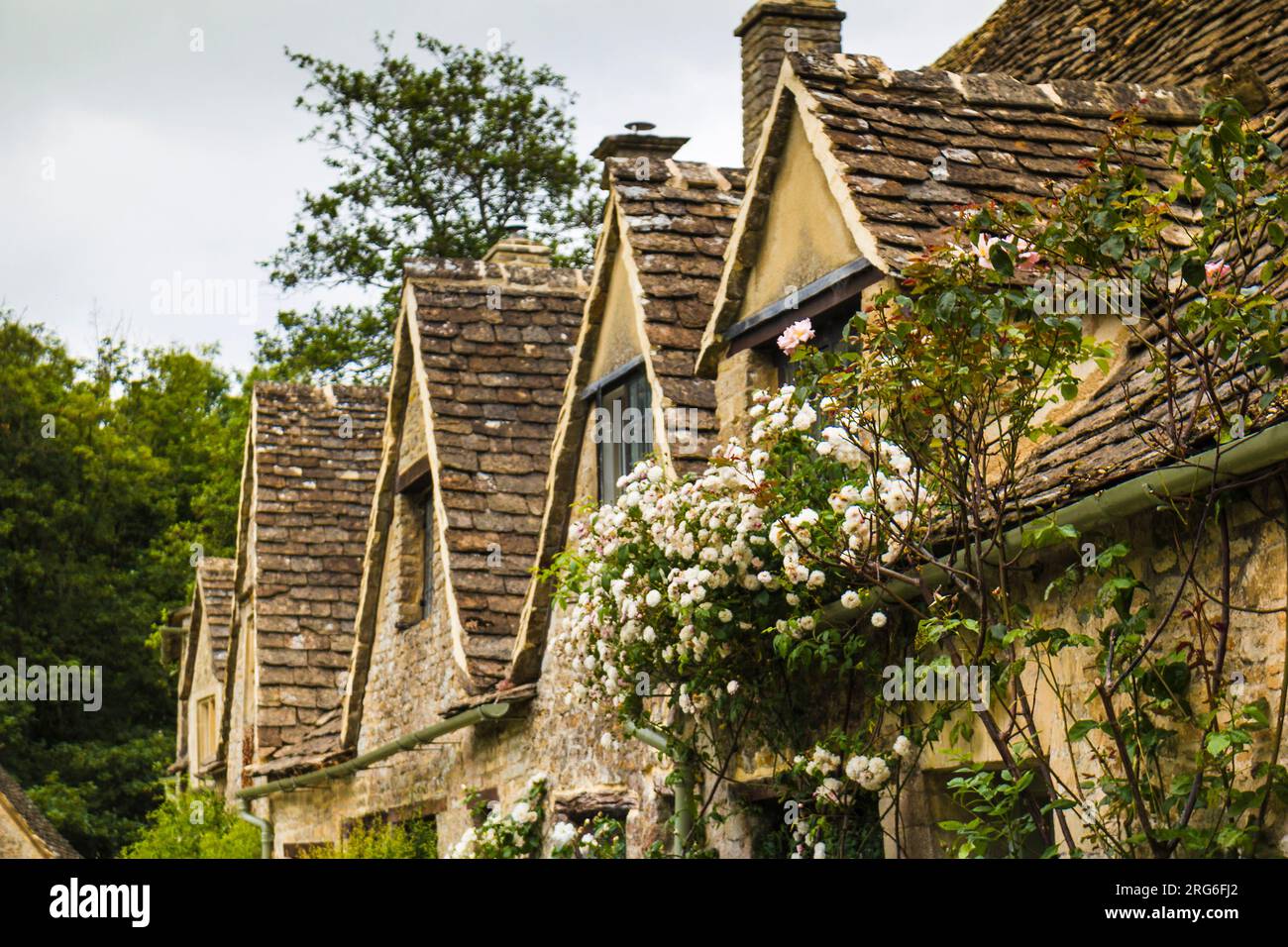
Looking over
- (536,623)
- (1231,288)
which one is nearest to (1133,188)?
(1231,288)

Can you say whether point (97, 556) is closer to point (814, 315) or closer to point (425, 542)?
point (425, 542)

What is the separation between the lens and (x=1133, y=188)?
6090 mm

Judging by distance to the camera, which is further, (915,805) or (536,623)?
(536,623)

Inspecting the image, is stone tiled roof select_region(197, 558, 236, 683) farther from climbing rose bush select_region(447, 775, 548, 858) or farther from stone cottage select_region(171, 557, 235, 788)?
climbing rose bush select_region(447, 775, 548, 858)

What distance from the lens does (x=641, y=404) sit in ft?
35.0

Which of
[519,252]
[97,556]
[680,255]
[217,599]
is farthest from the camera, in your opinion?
[97,556]

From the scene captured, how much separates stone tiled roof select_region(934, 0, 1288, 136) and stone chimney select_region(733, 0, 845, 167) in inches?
39.1

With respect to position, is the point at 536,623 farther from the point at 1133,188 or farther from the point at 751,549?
the point at 1133,188

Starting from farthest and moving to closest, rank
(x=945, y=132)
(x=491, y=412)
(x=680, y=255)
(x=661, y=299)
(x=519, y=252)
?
(x=519, y=252), (x=491, y=412), (x=680, y=255), (x=661, y=299), (x=945, y=132)
